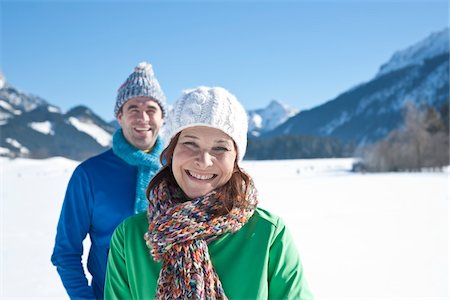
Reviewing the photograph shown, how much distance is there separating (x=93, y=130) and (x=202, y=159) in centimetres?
17467

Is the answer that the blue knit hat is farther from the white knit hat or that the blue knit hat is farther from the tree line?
the tree line

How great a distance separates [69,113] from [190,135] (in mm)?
185393

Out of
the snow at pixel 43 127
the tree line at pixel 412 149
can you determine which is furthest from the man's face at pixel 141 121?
the snow at pixel 43 127

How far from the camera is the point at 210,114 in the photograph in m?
1.49

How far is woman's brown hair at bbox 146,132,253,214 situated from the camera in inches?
59.7

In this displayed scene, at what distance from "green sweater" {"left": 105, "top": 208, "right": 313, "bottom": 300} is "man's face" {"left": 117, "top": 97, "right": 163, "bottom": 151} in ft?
2.95

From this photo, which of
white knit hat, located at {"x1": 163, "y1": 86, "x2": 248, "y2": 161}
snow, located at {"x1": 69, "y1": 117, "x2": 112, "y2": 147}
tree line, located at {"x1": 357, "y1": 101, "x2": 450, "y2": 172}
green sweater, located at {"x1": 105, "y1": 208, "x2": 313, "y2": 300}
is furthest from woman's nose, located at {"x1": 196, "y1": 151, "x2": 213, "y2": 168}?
snow, located at {"x1": 69, "y1": 117, "x2": 112, "y2": 147}

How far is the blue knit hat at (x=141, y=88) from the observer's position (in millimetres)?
2439

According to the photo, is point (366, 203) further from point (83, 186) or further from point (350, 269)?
point (83, 186)

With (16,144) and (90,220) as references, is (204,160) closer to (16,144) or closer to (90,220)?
(90,220)

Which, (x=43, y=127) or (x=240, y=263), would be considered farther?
(x=43, y=127)

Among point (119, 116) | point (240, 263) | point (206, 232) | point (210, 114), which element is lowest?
point (240, 263)

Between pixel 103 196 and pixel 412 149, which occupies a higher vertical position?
pixel 412 149

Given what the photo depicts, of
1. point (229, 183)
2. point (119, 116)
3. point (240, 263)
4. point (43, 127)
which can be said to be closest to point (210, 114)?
point (229, 183)
